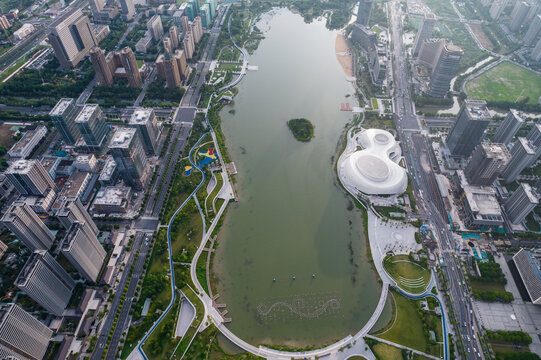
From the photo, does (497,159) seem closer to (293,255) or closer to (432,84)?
(432,84)

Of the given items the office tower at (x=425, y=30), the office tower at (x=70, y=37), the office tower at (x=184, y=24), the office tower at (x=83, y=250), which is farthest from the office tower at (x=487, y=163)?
the office tower at (x=70, y=37)

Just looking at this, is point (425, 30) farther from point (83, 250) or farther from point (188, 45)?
point (83, 250)

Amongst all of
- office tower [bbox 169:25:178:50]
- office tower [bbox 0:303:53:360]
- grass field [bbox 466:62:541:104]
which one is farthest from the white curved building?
office tower [bbox 169:25:178:50]

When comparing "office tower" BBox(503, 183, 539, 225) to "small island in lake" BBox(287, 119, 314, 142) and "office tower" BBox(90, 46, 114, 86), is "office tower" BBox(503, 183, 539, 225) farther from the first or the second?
"office tower" BBox(90, 46, 114, 86)

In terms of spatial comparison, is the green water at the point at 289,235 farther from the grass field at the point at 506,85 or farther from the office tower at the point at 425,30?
the grass field at the point at 506,85

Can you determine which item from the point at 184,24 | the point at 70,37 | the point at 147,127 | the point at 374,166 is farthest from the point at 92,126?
the point at 374,166

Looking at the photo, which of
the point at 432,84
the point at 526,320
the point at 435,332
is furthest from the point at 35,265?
the point at 432,84

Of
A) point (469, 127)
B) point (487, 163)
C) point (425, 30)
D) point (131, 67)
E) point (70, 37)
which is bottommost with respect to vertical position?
point (487, 163)
